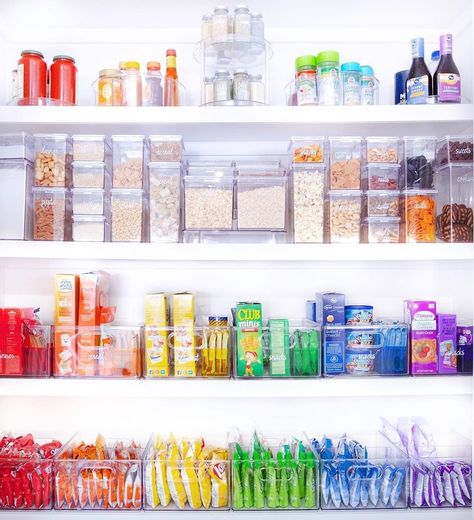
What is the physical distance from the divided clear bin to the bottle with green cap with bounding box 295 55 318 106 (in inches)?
34.6

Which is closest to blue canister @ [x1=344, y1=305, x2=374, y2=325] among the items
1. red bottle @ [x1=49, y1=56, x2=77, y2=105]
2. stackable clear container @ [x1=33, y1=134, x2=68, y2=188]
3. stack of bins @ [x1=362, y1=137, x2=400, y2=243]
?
stack of bins @ [x1=362, y1=137, x2=400, y2=243]

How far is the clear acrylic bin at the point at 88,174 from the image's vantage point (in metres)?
2.02

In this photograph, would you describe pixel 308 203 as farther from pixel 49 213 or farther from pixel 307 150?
pixel 49 213

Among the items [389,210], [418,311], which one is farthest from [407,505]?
[389,210]

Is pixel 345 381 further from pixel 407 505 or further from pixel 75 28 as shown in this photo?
pixel 75 28

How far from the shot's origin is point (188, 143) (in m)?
2.32

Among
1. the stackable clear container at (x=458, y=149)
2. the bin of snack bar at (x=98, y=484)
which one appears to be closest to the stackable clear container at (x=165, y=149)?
the stackable clear container at (x=458, y=149)

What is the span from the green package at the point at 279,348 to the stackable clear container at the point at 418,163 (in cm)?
67

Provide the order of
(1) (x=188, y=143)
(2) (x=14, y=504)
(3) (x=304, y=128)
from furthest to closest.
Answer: (1) (x=188, y=143)
(3) (x=304, y=128)
(2) (x=14, y=504)

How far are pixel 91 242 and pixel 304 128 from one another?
886 mm

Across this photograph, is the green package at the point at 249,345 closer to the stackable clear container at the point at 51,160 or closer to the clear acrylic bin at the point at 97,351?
the clear acrylic bin at the point at 97,351

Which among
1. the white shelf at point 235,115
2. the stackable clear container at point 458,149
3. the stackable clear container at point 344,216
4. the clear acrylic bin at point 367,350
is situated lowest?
the clear acrylic bin at point 367,350

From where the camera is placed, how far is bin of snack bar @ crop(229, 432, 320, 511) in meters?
1.95

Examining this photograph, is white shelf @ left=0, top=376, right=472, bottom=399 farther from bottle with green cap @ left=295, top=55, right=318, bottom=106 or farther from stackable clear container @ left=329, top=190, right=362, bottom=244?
bottle with green cap @ left=295, top=55, right=318, bottom=106
